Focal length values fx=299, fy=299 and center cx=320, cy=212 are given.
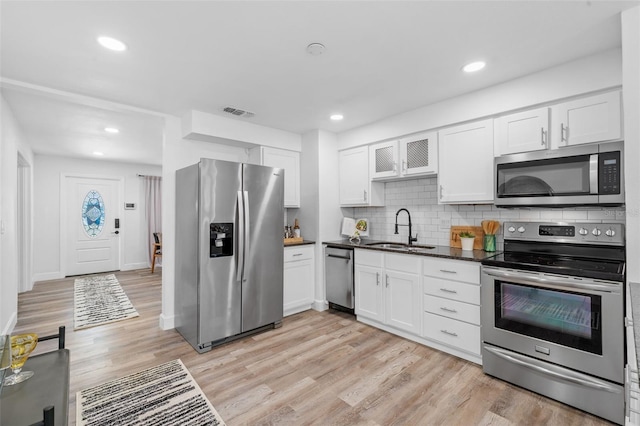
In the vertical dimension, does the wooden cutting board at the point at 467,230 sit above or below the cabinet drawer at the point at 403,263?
above

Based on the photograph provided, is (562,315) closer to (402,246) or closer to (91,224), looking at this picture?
(402,246)

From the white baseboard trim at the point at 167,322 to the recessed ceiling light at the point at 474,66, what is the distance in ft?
12.6

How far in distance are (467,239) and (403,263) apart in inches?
26.8

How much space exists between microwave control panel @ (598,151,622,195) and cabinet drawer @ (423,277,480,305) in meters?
1.13

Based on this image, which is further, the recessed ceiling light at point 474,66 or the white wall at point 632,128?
the recessed ceiling light at point 474,66

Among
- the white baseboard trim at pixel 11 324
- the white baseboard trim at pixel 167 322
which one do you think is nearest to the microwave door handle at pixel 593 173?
the white baseboard trim at pixel 167 322

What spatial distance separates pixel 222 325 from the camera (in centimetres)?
297

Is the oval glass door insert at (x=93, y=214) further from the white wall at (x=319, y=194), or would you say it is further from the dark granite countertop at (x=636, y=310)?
the dark granite countertop at (x=636, y=310)

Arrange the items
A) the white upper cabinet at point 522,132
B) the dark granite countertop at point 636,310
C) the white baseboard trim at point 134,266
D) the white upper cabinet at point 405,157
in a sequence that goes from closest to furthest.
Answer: the dark granite countertop at point 636,310 < the white upper cabinet at point 522,132 < the white upper cabinet at point 405,157 < the white baseboard trim at point 134,266

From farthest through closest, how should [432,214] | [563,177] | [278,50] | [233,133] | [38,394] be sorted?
1. [233,133]
2. [432,214]
3. [563,177]
4. [278,50]
5. [38,394]

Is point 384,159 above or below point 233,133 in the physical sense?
below

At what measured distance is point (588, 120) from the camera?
2232 millimetres

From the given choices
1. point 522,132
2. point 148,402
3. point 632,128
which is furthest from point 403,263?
point 148,402

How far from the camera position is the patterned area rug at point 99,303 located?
12.3ft
